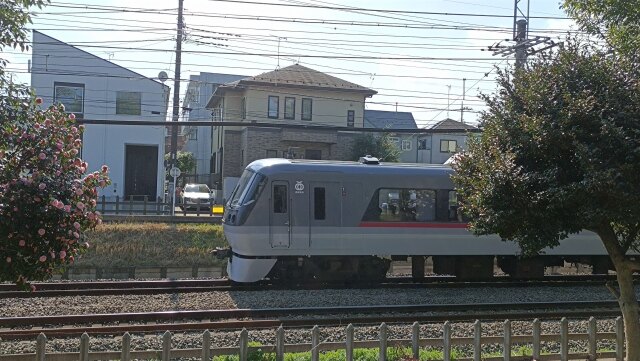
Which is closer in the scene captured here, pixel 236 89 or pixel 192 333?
pixel 192 333

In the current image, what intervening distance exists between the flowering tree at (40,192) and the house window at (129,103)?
29.2m

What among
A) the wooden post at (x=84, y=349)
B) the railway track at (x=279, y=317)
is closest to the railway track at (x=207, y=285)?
the railway track at (x=279, y=317)

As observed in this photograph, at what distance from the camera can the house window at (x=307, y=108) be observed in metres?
38.2

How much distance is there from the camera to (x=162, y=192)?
34344mm

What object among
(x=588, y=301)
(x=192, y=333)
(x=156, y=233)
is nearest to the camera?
(x=192, y=333)

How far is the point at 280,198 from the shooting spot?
569 inches

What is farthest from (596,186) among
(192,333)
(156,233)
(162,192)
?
(162,192)

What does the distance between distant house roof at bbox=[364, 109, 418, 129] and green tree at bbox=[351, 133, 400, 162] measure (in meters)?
9.22

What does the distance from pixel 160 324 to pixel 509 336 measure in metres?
5.35

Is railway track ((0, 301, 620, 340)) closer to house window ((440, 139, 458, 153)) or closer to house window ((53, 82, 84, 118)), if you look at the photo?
house window ((53, 82, 84, 118))

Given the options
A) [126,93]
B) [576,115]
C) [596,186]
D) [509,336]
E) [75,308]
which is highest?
[126,93]

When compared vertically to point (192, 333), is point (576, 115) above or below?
above

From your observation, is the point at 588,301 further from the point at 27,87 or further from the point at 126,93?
the point at 126,93

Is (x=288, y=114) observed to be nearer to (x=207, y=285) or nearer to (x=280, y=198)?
(x=280, y=198)
